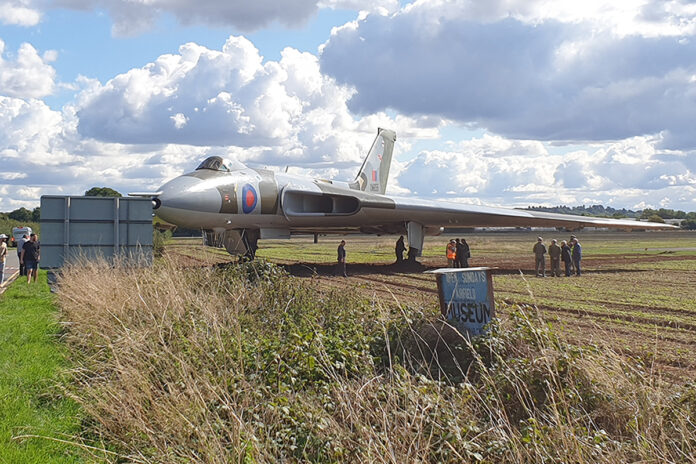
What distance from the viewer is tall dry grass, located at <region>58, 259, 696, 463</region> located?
4.20 meters

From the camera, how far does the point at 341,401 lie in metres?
4.72

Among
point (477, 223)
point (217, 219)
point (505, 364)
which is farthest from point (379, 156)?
point (505, 364)

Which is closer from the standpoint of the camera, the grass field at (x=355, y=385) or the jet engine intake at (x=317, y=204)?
the grass field at (x=355, y=385)

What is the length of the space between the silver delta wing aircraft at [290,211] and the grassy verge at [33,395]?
22.3 feet

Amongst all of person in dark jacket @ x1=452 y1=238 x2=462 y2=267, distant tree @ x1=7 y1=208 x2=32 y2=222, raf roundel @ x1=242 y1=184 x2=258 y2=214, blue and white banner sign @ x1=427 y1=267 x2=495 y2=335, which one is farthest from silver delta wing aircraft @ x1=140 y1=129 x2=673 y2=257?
distant tree @ x1=7 y1=208 x2=32 y2=222

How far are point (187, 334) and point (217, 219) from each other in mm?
11194

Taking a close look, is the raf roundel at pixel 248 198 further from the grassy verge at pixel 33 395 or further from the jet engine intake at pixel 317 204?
the grassy verge at pixel 33 395

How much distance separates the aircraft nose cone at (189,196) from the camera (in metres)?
16.4

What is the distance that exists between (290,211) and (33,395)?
14046 mm

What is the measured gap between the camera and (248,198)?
61.1ft

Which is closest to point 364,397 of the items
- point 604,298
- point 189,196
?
point 604,298

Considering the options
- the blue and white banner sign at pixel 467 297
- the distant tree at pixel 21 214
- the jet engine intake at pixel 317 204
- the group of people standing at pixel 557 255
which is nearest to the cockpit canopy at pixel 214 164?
the jet engine intake at pixel 317 204

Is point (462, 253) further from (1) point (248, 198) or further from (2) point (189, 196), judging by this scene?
(2) point (189, 196)

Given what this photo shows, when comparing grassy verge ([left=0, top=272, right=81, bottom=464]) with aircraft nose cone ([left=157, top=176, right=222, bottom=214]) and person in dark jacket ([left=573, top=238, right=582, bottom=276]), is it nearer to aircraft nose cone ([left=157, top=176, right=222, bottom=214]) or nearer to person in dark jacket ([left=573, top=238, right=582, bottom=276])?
aircraft nose cone ([left=157, top=176, right=222, bottom=214])
